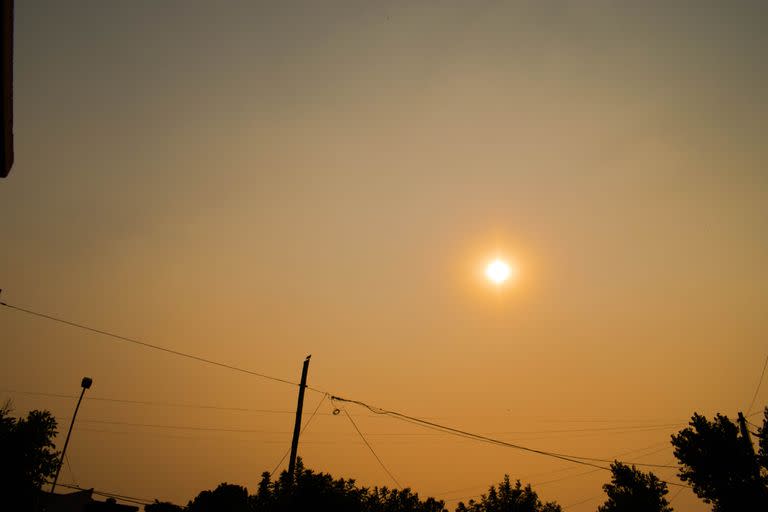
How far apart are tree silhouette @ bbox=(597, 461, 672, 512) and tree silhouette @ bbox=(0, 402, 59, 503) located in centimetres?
4665

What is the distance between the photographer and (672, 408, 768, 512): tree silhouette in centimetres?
2762

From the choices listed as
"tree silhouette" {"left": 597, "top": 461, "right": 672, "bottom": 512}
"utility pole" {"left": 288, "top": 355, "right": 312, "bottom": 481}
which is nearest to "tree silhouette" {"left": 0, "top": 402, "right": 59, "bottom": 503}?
"utility pole" {"left": 288, "top": 355, "right": 312, "bottom": 481}

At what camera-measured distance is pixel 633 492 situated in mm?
38562

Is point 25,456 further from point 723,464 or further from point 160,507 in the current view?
point 723,464

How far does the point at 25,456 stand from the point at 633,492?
4993cm

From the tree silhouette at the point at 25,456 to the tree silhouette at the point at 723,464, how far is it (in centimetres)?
4834

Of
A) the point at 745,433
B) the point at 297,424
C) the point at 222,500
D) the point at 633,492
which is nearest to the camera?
the point at 297,424

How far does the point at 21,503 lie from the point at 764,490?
49866mm

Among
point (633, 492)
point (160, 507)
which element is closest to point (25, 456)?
point (160, 507)

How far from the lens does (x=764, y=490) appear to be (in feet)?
89.5

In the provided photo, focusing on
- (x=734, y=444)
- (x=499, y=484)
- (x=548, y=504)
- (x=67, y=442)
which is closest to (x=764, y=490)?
(x=734, y=444)

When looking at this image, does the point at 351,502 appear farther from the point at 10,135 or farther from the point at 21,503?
the point at 21,503

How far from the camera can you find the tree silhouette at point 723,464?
27.6m

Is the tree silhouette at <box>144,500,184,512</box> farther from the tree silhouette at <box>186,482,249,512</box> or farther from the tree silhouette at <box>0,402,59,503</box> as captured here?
the tree silhouette at <box>0,402,59,503</box>
